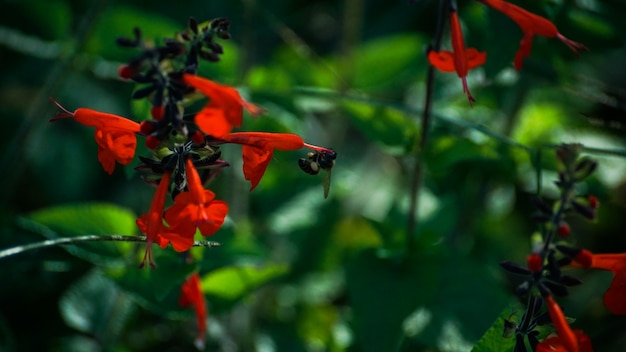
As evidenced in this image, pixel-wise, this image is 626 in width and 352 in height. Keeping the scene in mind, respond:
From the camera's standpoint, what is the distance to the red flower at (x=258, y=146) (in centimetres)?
162

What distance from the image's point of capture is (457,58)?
1.76m

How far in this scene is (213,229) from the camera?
148 centimetres

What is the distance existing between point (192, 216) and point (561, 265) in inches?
33.4

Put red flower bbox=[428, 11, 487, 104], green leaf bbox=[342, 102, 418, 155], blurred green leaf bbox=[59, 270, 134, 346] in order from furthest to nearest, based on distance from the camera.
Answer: blurred green leaf bbox=[59, 270, 134, 346] → green leaf bbox=[342, 102, 418, 155] → red flower bbox=[428, 11, 487, 104]

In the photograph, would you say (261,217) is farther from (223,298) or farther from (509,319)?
(509,319)

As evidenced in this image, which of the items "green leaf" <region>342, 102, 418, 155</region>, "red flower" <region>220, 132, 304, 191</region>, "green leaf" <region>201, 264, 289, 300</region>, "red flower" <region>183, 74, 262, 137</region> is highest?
"red flower" <region>183, 74, 262, 137</region>

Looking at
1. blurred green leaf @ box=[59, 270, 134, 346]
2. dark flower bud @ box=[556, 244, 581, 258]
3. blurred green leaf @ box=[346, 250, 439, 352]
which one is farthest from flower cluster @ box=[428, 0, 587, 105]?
blurred green leaf @ box=[59, 270, 134, 346]

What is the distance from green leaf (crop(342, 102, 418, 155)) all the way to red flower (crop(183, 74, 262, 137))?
0.84 metres

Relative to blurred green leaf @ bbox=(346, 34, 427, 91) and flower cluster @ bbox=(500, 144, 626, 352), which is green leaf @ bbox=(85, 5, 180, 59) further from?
flower cluster @ bbox=(500, 144, 626, 352)

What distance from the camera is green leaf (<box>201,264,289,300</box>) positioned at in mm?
2297

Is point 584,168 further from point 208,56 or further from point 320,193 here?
point 320,193

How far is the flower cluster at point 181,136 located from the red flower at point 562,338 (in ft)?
1.99

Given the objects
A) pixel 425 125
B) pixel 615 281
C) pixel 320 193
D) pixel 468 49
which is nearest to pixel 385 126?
pixel 425 125

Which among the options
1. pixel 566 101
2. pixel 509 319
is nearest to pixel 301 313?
pixel 509 319
